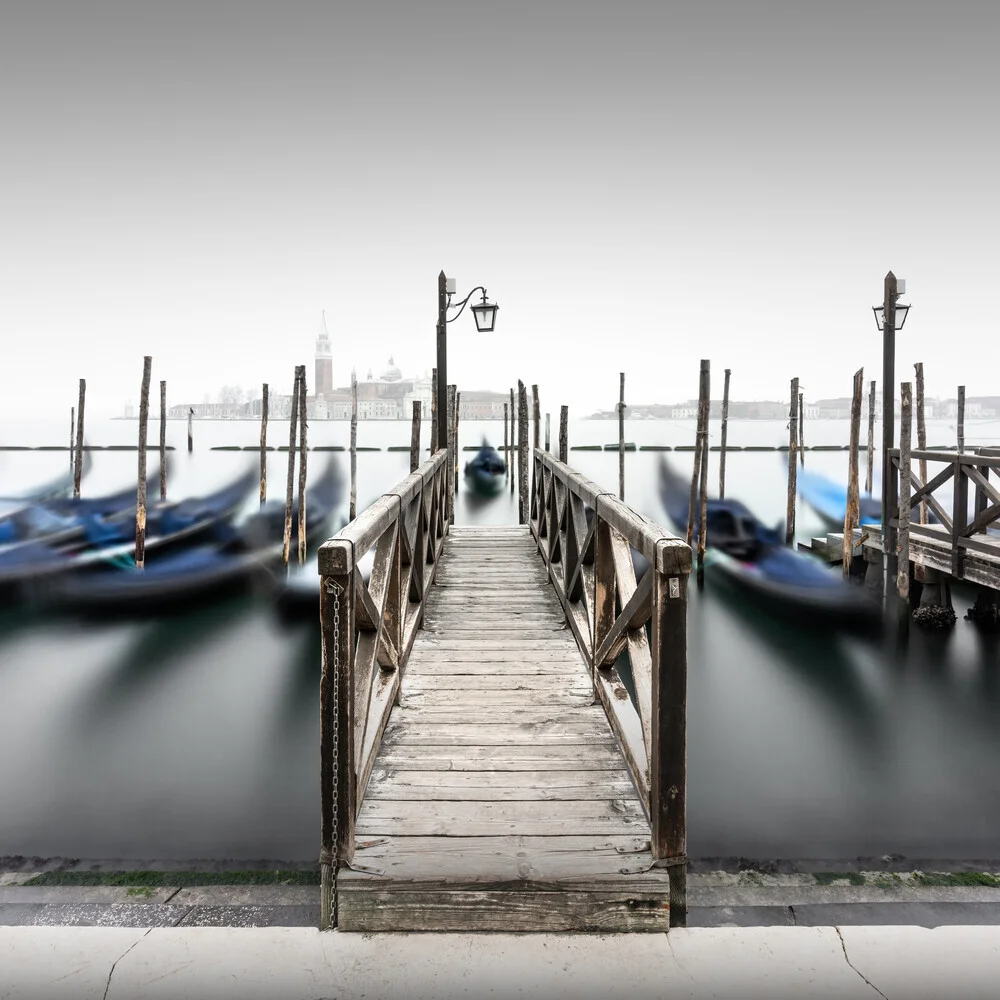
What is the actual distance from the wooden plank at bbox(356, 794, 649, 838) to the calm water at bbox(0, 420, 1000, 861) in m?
2.20

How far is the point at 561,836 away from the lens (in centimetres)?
203

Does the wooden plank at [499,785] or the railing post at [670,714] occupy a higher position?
the railing post at [670,714]

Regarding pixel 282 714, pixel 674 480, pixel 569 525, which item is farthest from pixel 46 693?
pixel 674 480

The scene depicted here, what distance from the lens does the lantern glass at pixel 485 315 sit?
705cm

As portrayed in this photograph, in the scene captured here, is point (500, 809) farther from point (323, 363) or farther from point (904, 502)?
point (323, 363)

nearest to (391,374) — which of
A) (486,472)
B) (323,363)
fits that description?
(323,363)

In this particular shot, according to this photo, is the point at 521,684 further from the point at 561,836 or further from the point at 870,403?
the point at 870,403

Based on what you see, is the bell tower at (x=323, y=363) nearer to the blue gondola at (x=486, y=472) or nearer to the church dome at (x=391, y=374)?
the church dome at (x=391, y=374)

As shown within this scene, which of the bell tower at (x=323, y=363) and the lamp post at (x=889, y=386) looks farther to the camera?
the bell tower at (x=323, y=363)

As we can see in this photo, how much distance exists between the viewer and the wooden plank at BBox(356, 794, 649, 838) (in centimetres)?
206

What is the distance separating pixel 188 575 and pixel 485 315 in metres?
6.13

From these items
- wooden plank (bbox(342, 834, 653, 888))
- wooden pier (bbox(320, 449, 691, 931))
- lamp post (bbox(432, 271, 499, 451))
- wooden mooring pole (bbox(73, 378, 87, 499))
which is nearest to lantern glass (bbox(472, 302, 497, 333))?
lamp post (bbox(432, 271, 499, 451))

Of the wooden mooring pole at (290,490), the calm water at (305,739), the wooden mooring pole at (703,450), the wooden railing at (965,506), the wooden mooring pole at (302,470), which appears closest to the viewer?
the calm water at (305,739)

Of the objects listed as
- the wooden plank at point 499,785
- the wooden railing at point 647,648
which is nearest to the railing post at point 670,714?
the wooden railing at point 647,648
